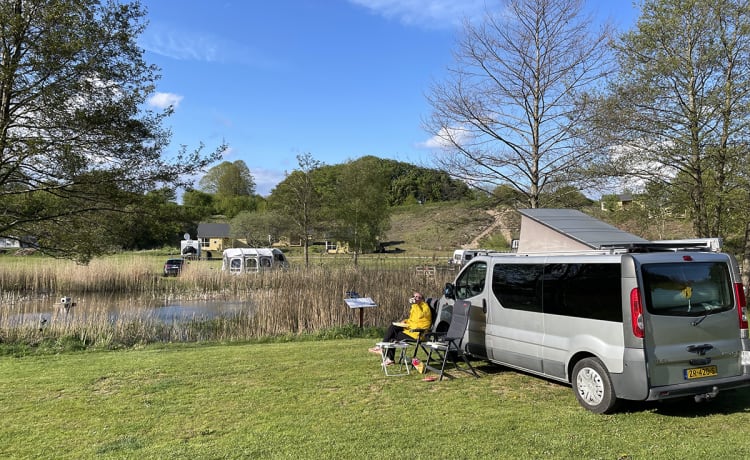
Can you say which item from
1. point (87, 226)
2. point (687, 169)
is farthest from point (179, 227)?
point (687, 169)

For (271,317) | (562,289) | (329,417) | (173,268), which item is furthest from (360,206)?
(329,417)

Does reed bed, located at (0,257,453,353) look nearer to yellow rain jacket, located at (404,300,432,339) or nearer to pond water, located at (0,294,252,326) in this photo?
pond water, located at (0,294,252,326)

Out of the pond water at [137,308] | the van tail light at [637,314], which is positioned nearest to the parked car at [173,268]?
the pond water at [137,308]

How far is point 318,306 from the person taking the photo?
13156 millimetres

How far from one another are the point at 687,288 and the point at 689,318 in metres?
0.31

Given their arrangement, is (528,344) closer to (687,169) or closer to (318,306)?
(318,306)

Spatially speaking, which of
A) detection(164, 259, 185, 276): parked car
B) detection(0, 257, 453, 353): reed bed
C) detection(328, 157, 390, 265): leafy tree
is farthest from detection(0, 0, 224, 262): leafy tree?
detection(328, 157, 390, 265): leafy tree

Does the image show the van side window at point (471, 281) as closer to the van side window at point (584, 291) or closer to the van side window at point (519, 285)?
the van side window at point (519, 285)

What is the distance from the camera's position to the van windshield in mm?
5328

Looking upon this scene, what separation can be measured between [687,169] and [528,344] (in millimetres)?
9995

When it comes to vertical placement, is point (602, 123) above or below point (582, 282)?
above

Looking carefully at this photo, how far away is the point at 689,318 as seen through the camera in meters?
5.40

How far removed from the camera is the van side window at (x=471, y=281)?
7.76m

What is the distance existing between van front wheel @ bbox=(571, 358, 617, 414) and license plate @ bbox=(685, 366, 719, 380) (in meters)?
0.76
